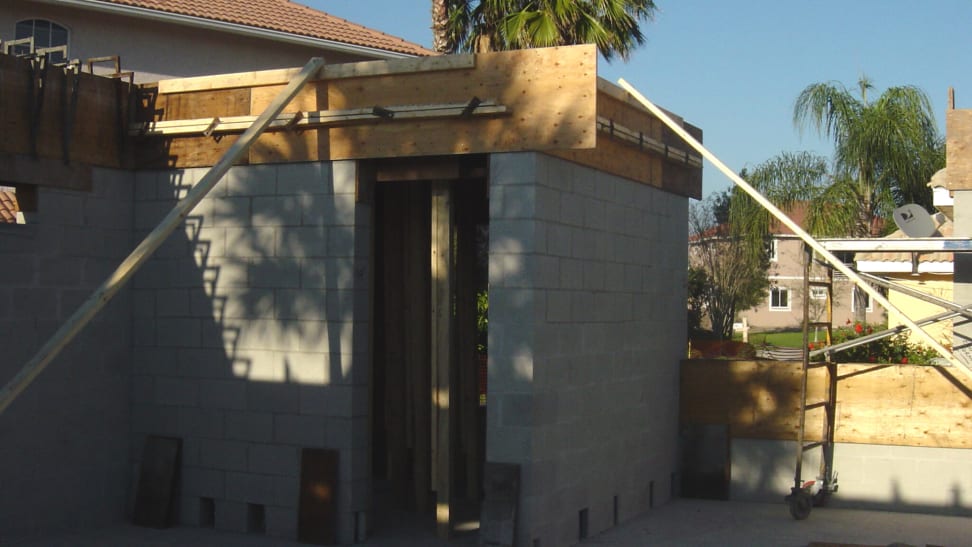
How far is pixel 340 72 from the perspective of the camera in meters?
10.3

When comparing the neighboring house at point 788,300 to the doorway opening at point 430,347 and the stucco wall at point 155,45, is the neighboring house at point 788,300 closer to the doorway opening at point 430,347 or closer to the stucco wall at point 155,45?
the stucco wall at point 155,45

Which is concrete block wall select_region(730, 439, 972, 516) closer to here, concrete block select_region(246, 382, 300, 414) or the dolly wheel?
the dolly wheel

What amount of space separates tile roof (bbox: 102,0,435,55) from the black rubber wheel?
47.5 ft

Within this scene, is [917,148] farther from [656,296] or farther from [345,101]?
[345,101]

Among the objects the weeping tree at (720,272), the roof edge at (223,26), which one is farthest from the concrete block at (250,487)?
the weeping tree at (720,272)

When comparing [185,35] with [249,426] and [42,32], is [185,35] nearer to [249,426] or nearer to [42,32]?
[42,32]

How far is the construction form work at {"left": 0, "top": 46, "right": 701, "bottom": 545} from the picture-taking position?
31.7ft

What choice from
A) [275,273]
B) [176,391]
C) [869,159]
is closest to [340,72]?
[275,273]

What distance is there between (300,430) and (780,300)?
48167 millimetres

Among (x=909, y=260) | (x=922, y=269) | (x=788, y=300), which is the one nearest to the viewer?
(x=922, y=269)

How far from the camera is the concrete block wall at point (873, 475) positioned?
38.9ft

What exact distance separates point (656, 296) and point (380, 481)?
3982 millimetres

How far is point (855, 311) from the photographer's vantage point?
4741 centimetres

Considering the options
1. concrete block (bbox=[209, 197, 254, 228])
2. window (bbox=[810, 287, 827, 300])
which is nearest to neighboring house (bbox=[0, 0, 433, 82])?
concrete block (bbox=[209, 197, 254, 228])
